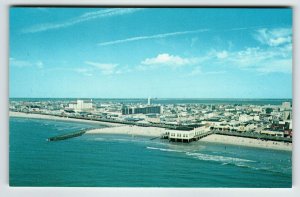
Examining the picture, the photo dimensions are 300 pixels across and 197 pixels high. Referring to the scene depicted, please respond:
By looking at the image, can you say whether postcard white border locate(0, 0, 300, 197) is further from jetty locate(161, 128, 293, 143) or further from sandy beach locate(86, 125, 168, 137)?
sandy beach locate(86, 125, 168, 137)

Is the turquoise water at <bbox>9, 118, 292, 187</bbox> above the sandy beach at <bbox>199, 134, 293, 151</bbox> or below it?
below

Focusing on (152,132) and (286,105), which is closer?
(286,105)

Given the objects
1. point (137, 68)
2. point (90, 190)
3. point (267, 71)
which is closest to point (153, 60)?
point (137, 68)

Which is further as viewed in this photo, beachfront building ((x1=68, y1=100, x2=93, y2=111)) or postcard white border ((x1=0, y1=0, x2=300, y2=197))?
beachfront building ((x1=68, y1=100, x2=93, y2=111))

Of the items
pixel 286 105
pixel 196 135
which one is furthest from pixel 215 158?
pixel 286 105

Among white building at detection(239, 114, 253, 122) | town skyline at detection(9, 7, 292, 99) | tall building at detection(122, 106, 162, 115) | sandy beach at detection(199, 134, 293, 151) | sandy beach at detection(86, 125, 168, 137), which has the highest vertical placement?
town skyline at detection(9, 7, 292, 99)

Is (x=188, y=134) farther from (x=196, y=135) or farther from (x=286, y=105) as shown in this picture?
(x=286, y=105)

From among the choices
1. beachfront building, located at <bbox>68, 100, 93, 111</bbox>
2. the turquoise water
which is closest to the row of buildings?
beachfront building, located at <bbox>68, 100, 93, 111</bbox>

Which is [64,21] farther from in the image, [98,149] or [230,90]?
[230,90]
